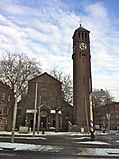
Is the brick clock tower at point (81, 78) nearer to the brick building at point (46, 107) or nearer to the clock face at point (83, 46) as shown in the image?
the clock face at point (83, 46)

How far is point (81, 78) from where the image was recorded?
192ft

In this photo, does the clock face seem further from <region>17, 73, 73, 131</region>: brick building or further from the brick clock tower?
<region>17, 73, 73, 131</region>: brick building

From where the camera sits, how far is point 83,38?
6206 centimetres

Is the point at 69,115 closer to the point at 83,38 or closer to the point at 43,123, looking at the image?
the point at 43,123

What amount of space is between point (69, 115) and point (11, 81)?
80.7 feet

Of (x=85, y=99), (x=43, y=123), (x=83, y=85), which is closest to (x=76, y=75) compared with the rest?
(x=83, y=85)

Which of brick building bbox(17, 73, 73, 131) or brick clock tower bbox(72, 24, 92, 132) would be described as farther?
brick building bbox(17, 73, 73, 131)

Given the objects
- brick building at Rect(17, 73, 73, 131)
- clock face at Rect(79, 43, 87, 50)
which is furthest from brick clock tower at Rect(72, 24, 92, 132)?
brick building at Rect(17, 73, 73, 131)

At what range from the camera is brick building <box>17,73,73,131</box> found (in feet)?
181

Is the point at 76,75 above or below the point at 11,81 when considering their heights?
above

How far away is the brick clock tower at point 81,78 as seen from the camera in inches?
2165

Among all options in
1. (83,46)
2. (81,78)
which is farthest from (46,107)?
(83,46)

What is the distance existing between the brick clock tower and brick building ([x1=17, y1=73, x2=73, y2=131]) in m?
3.61

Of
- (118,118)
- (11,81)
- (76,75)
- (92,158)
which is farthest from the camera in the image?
(118,118)
